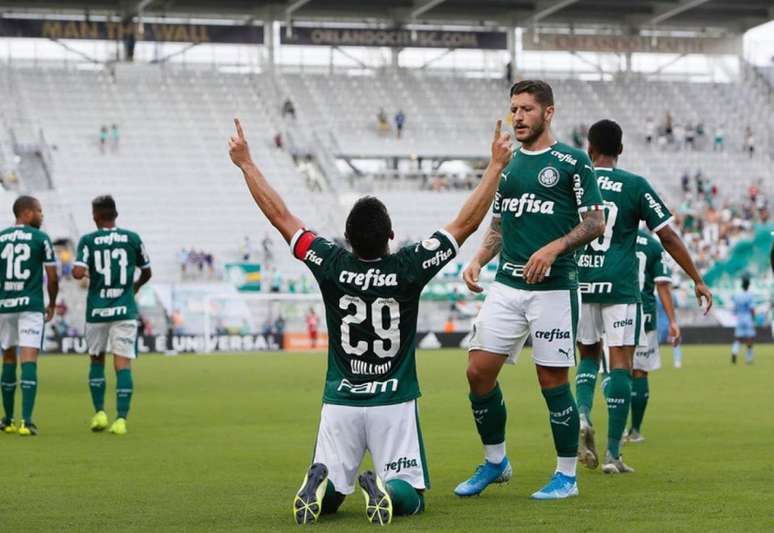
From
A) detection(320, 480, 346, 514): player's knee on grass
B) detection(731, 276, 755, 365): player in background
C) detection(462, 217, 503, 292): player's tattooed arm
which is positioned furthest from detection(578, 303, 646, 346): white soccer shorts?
detection(731, 276, 755, 365): player in background

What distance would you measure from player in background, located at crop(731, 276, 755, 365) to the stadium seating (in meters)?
18.9

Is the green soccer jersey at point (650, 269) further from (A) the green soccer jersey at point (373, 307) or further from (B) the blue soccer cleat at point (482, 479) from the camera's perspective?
(A) the green soccer jersey at point (373, 307)

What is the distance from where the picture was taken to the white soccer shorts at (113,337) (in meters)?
14.0

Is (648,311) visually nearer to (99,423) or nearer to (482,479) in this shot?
(482,479)

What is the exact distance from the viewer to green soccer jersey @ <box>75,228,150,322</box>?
45.5 feet

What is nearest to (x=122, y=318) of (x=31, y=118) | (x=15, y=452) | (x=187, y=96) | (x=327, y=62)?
(x=15, y=452)

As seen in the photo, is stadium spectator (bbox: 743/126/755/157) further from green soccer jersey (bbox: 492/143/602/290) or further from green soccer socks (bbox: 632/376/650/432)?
green soccer jersey (bbox: 492/143/602/290)

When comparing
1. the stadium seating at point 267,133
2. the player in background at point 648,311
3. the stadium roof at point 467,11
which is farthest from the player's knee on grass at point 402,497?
the stadium roof at point 467,11

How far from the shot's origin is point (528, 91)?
854cm

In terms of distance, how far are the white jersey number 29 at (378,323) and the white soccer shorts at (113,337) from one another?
6.72 m

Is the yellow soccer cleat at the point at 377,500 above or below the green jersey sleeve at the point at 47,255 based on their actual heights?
below

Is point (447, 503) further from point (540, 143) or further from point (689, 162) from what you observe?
point (689, 162)

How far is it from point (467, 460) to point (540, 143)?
3.28 m

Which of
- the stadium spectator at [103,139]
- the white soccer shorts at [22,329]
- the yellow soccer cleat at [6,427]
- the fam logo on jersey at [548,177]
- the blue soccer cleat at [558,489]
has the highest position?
the stadium spectator at [103,139]
